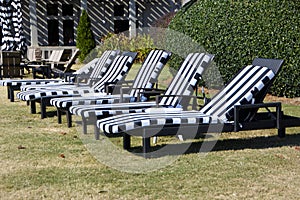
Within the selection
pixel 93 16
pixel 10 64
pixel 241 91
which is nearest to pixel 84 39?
pixel 93 16

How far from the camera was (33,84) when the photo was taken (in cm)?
1078

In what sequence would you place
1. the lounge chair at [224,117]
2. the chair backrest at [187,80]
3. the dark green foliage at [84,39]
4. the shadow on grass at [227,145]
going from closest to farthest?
the lounge chair at [224,117], the shadow on grass at [227,145], the chair backrest at [187,80], the dark green foliage at [84,39]

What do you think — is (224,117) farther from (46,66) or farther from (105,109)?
(46,66)

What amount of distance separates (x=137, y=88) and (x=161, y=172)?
3.06 metres

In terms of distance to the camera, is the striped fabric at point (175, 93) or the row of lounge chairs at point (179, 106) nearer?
the row of lounge chairs at point (179, 106)

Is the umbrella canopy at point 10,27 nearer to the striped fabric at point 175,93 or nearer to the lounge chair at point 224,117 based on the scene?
the striped fabric at point 175,93

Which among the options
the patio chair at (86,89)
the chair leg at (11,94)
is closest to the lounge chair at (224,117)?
the patio chair at (86,89)

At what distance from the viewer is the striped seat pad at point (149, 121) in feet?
19.7

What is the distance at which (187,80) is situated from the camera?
310 inches

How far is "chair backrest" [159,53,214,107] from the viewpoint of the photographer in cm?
764

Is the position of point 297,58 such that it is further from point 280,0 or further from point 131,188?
point 131,188

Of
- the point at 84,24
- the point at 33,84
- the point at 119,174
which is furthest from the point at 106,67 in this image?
the point at 84,24

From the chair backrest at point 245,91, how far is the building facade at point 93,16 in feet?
66.0

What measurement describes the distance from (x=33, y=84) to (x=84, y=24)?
43.6ft
